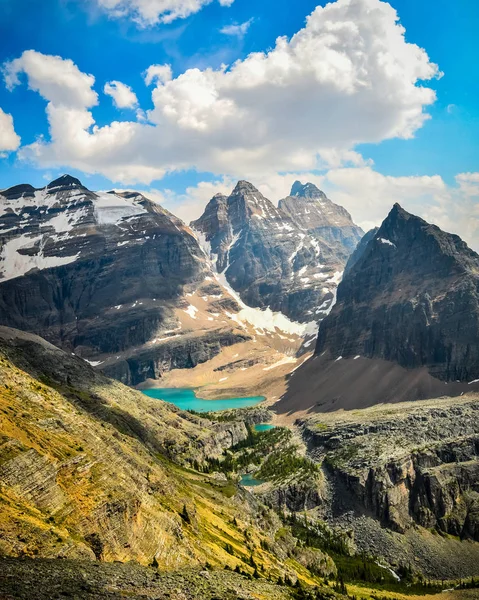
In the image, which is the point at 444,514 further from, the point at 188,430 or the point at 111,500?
the point at 111,500

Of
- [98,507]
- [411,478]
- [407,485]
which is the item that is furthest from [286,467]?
[98,507]

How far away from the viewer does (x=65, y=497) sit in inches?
1984

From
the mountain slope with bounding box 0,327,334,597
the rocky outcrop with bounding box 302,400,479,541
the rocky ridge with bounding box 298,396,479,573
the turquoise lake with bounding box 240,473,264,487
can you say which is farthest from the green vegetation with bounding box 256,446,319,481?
the mountain slope with bounding box 0,327,334,597

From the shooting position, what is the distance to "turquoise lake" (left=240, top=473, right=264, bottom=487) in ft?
565

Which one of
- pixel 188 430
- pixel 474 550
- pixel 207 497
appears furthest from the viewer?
pixel 188 430

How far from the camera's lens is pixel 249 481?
176 meters

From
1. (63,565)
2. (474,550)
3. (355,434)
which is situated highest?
(63,565)

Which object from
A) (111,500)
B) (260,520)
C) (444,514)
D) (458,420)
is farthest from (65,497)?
(458,420)

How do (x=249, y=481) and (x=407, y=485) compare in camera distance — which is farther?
(x=249, y=481)

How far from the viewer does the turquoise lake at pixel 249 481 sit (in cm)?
17231

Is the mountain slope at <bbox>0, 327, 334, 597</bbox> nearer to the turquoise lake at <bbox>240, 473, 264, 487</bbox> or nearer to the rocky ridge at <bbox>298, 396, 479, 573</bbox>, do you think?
the rocky ridge at <bbox>298, 396, 479, 573</bbox>

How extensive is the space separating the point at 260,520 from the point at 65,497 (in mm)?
72137

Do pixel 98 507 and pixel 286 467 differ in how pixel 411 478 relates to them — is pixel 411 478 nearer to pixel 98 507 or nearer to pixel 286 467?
pixel 286 467

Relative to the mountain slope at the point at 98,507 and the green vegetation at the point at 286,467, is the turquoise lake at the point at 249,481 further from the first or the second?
the mountain slope at the point at 98,507
